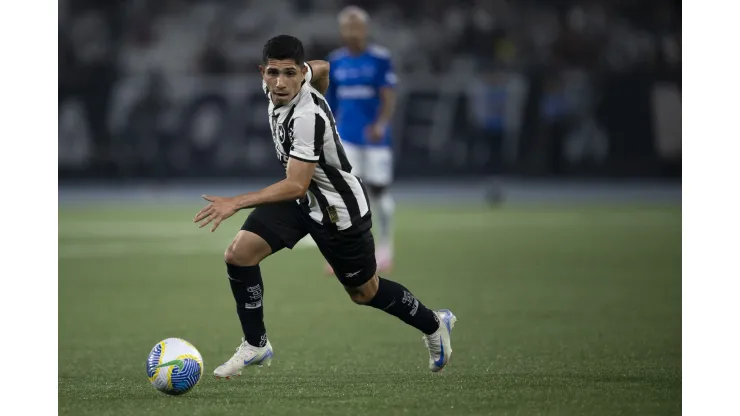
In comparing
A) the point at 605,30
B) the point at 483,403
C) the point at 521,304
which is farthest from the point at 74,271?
the point at 605,30

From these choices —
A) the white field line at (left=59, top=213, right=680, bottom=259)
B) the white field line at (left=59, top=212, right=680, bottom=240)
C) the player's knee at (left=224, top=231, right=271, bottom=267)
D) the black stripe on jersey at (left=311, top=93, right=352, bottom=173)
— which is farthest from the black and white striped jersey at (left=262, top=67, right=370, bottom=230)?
the white field line at (left=59, top=212, right=680, bottom=240)

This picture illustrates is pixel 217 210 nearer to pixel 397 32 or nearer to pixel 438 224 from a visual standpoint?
pixel 438 224

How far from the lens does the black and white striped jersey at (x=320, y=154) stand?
5.04m

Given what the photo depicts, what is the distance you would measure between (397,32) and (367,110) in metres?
13.6

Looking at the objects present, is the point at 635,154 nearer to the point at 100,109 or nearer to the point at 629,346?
the point at 100,109

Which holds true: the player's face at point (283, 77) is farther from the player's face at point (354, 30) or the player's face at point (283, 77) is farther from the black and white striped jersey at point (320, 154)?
the player's face at point (354, 30)

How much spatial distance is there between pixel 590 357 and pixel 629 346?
1.42 ft

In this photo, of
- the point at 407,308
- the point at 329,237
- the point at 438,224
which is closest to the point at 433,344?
the point at 407,308

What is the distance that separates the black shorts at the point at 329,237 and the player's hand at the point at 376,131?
15.7 feet

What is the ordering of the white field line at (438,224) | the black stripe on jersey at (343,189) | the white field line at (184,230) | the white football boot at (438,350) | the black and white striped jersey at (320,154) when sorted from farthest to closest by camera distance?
the white field line at (438,224) → the white field line at (184,230) → the white football boot at (438,350) → the black stripe on jersey at (343,189) → the black and white striped jersey at (320,154)

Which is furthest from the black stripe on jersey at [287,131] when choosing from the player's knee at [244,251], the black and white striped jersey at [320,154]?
the player's knee at [244,251]

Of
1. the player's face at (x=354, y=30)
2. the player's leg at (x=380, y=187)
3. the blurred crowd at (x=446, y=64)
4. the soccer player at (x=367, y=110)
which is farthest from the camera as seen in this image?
the blurred crowd at (x=446, y=64)

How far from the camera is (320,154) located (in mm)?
5230

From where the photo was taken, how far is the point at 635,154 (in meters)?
20.9
